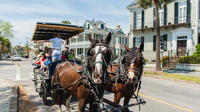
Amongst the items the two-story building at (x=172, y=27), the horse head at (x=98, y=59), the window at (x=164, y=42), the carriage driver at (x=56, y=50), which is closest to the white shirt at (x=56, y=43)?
the carriage driver at (x=56, y=50)

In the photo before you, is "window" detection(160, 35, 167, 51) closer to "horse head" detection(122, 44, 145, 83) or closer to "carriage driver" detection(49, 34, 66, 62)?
"carriage driver" detection(49, 34, 66, 62)

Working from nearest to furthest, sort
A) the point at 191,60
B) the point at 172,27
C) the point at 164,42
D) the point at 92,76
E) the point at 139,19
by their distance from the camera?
1. the point at 92,76
2. the point at 191,60
3. the point at 172,27
4. the point at 164,42
5. the point at 139,19

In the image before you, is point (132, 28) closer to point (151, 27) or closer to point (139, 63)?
point (151, 27)

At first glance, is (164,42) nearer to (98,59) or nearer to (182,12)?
(182,12)

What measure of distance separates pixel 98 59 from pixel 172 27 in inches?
956

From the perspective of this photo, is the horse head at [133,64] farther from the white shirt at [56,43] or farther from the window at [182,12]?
the window at [182,12]

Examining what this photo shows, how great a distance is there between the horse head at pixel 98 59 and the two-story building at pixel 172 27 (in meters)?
20.6

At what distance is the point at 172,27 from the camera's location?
23.9m

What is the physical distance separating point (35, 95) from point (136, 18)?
25.5 meters

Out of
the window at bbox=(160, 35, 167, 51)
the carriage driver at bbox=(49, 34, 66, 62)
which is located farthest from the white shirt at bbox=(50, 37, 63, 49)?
the window at bbox=(160, 35, 167, 51)

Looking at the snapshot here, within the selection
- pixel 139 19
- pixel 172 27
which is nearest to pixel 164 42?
pixel 172 27

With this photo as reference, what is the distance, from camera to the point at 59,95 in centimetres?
504

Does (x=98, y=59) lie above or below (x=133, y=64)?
above

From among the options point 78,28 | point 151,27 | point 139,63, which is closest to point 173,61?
point 151,27
